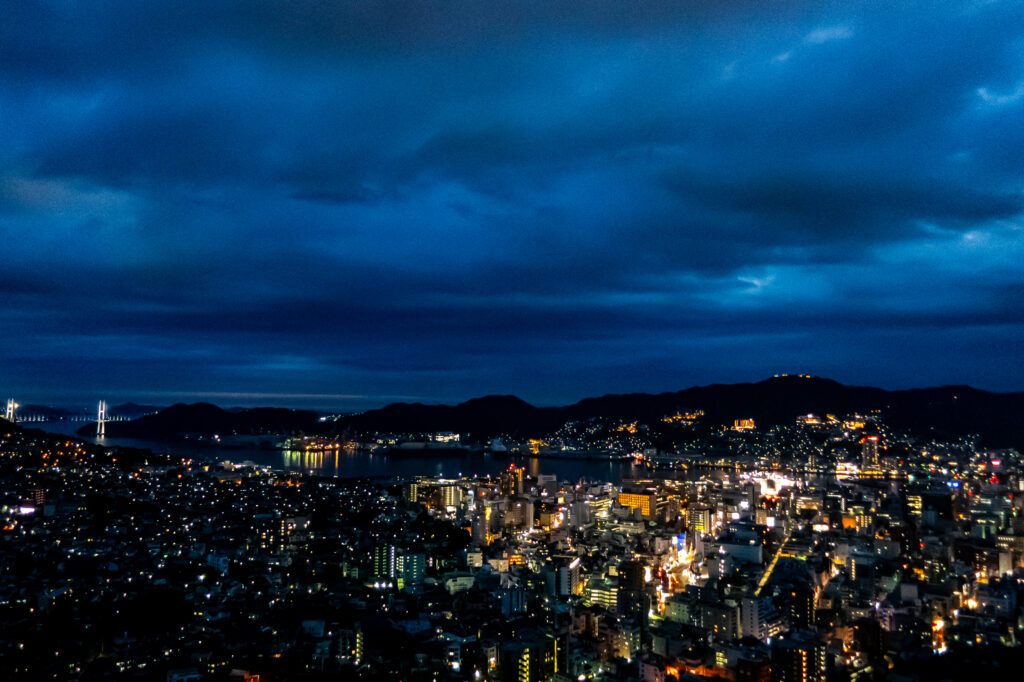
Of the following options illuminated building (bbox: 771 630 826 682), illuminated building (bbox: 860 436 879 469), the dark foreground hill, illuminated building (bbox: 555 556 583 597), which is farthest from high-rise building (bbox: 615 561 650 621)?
the dark foreground hill

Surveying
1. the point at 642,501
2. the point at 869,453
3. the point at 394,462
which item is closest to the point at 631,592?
the point at 642,501

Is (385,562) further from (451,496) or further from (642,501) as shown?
(642,501)

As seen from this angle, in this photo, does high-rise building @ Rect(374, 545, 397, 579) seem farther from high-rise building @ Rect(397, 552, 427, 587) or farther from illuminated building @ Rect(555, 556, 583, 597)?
illuminated building @ Rect(555, 556, 583, 597)

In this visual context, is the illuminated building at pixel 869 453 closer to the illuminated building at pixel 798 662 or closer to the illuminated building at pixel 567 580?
the illuminated building at pixel 567 580

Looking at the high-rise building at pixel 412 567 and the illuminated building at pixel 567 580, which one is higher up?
the high-rise building at pixel 412 567

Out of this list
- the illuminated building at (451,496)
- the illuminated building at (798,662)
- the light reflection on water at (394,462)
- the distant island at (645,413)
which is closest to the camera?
the illuminated building at (798,662)

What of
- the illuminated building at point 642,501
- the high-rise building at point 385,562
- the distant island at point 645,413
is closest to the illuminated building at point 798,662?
the high-rise building at point 385,562

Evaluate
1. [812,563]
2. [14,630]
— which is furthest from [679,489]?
[14,630]

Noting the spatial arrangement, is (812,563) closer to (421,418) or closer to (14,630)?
(14,630)
